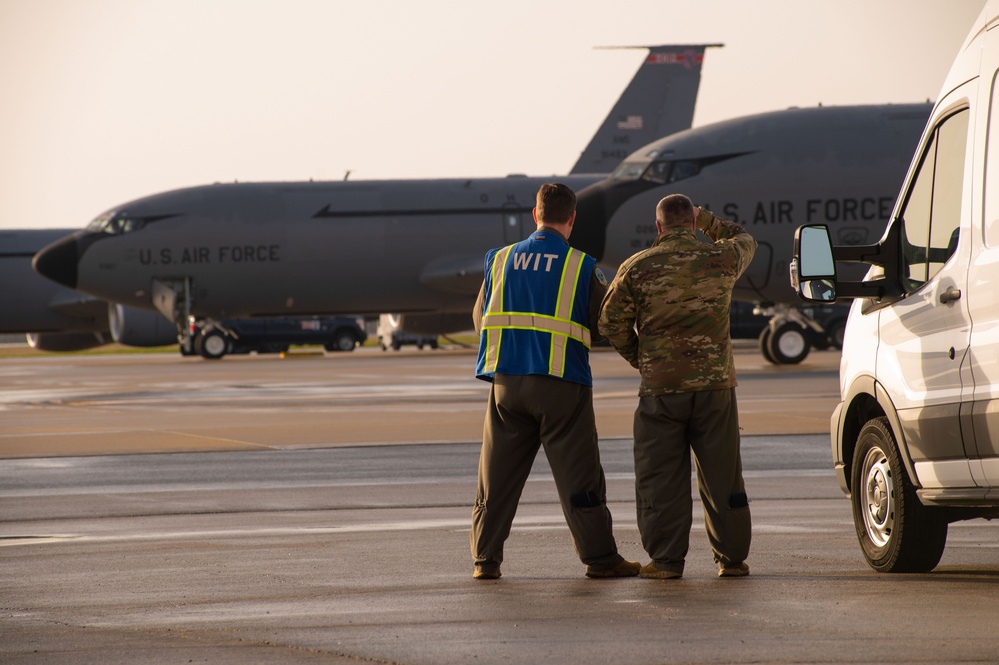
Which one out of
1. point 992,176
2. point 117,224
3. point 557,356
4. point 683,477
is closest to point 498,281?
point 557,356

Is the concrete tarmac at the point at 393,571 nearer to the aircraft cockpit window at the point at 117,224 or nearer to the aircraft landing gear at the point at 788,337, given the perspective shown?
the aircraft landing gear at the point at 788,337

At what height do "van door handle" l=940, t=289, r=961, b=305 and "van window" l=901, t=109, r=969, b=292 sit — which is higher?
"van window" l=901, t=109, r=969, b=292

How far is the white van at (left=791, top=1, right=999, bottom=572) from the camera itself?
6.27 meters

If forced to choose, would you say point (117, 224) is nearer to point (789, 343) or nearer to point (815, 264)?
point (789, 343)

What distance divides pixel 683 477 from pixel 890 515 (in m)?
1.01

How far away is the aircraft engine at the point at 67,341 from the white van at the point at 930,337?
157 ft

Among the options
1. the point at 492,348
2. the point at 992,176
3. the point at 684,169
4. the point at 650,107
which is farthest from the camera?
the point at 650,107

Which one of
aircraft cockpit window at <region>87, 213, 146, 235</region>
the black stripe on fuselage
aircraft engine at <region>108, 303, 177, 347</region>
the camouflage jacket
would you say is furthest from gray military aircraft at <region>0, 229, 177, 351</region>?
the camouflage jacket

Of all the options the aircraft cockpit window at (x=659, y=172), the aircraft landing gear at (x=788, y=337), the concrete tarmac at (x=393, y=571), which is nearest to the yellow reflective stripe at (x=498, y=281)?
the concrete tarmac at (x=393, y=571)

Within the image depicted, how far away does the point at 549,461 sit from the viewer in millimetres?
7254

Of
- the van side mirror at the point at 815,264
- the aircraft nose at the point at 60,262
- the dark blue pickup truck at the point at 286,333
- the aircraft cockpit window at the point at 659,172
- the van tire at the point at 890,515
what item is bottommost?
the dark blue pickup truck at the point at 286,333

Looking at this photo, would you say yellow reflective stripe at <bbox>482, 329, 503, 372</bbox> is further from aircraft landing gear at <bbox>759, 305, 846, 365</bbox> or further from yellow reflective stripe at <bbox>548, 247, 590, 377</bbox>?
aircraft landing gear at <bbox>759, 305, 846, 365</bbox>

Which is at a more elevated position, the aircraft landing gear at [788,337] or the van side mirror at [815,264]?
the van side mirror at [815,264]

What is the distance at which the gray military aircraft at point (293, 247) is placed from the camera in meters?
37.9
